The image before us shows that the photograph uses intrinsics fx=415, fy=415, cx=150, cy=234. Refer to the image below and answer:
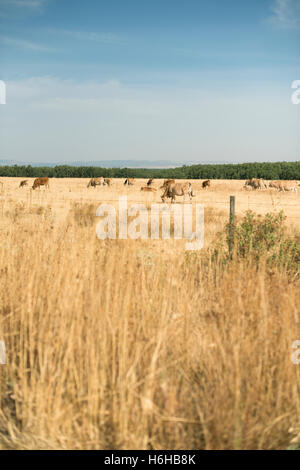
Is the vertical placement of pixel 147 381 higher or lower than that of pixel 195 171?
lower

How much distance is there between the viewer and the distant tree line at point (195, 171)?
83.0m

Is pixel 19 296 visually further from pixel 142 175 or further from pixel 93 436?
pixel 142 175

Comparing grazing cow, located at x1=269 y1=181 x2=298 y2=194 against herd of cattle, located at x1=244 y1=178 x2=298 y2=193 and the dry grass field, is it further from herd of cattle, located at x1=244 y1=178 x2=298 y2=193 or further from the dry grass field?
the dry grass field

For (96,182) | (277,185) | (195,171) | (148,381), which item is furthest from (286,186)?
(195,171)

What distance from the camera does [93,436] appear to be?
2676 mm

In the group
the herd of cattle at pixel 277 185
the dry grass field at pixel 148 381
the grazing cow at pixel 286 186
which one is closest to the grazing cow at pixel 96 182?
the herd of cattle at pixel 277 185

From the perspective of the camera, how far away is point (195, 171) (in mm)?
93500

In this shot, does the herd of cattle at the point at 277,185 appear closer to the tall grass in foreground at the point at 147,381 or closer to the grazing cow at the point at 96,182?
the grazing cow at the point at 96,182

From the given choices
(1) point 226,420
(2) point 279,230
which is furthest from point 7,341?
(2) point 279,230

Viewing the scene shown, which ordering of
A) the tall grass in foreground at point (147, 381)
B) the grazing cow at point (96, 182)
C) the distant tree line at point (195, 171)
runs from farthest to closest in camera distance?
1. the distant tree line at point (195, 171)
2. the grazing cow at point (96, 182)
3. the tall grass in foreground at point (147, 381)

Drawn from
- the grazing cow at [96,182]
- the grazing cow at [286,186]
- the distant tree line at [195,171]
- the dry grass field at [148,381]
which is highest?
the distant tree line at [195,171]

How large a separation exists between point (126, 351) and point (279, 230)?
5.81 m

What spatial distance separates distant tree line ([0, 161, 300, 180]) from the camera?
83.0m

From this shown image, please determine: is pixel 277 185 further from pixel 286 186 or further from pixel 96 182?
pixel 96 182
